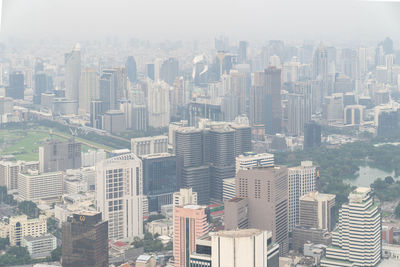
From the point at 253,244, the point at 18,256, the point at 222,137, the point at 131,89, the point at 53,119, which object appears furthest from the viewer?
the point at 131,89

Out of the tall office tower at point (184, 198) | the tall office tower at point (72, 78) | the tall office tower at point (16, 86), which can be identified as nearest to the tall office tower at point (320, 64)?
the tall office tower at point (72, 78)

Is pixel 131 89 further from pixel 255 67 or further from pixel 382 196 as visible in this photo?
pixel 382 196

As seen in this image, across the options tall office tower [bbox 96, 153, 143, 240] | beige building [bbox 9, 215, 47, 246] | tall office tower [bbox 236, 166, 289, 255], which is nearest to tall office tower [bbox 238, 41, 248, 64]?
tall office tower [bbox 96, 153, 143, 240]

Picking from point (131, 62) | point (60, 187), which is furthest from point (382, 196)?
point (131, 62)

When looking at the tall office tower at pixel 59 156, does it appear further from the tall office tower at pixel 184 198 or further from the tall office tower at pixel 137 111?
the tall office tower at pixel 184 198

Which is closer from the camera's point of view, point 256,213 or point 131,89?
point 256,213


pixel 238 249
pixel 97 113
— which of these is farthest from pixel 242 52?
pixel 238 249

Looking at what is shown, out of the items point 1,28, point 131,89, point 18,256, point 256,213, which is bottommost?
point 18,256
